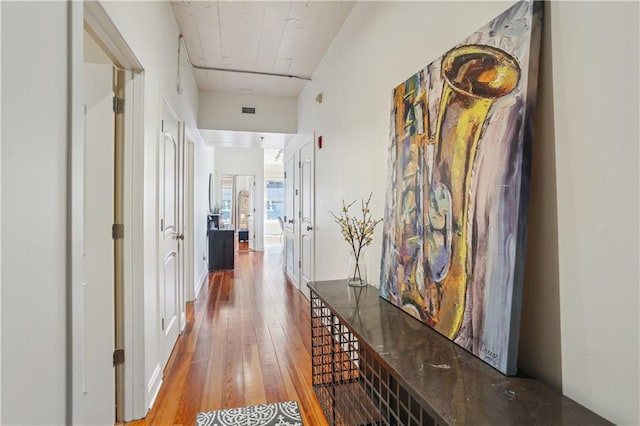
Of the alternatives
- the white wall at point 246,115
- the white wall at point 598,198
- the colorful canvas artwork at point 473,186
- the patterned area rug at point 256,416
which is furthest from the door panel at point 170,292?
the white wall at point 598,198

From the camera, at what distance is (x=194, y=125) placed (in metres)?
4.06

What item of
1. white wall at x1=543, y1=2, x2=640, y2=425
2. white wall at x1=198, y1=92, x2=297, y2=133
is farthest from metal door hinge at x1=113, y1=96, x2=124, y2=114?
white wall at x1=198, y1=92, x2=297, y2=133

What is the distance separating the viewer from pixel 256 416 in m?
1.88

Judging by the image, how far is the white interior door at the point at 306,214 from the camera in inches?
154

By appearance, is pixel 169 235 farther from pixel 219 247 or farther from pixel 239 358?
pixel 219 247

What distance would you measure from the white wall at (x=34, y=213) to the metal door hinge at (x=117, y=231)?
847 mm

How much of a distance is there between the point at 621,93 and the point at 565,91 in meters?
0.15

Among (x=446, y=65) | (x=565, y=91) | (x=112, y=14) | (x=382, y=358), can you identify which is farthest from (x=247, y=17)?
(x=382, y=358)

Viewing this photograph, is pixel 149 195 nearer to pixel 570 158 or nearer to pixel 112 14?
pixel 112 14

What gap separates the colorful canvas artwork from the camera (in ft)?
3.16

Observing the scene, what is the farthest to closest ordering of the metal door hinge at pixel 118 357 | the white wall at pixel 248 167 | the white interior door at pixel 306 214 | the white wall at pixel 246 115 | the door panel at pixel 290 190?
the white wall at pixel 248 167 → the door panel at pixel 290 190 → the white wall at pixel 246 115 → the white interior door at pixel 306 214 → the metal door hinge at pixel 118 357

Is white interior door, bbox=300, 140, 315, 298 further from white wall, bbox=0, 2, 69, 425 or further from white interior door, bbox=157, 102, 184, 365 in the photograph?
white wall, bbox=0, 2, 69, 425

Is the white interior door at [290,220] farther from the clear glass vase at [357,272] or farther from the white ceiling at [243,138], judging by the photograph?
the clear glass vase at [357,272]
